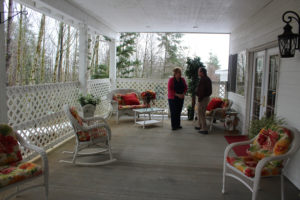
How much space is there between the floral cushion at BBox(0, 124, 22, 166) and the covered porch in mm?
504

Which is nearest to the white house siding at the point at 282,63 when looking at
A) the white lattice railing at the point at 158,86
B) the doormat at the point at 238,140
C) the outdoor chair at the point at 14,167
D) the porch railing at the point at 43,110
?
the doormat at the point at 238,140

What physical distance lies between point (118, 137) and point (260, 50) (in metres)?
3.52

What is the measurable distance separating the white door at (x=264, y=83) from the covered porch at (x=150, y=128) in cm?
15

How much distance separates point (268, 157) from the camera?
7.90 ft

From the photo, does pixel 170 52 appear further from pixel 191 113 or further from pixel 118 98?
pixel 118 98

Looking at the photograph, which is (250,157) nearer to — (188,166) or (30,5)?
(188,166)

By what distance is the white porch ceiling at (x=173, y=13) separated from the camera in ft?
15.2

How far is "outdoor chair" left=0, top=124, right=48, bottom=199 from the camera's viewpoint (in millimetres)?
2184

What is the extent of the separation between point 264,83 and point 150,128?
115 inches

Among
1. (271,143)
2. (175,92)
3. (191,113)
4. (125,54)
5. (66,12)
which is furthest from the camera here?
(125,54)

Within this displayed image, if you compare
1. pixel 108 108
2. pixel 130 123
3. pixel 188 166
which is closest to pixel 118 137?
pixel 130 123

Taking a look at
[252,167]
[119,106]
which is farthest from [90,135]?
[119,106]

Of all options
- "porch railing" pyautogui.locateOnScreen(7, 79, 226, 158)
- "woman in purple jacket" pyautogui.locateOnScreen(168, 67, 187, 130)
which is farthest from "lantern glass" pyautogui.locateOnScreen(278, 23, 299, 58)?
"porch railing" pyautogui.locateOnScreen(7, 79, 226, 158)

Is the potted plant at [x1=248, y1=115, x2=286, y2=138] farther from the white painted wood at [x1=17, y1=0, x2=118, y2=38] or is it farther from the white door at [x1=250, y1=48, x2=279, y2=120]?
the white painted wood at [x1=17, y1=0, x2=118, y2=38]
